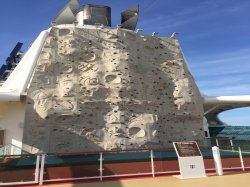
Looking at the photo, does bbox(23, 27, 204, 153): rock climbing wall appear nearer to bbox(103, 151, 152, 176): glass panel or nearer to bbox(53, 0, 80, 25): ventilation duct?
bbox(53, 0, 80, 25): ventilation duct

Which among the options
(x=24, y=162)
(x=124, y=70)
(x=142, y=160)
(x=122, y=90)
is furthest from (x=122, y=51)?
(x=24, y=162)

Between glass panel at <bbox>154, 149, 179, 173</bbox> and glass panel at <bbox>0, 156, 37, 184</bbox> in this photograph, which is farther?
glass panel at <bbox>154, 149, 179, 173</bbox>

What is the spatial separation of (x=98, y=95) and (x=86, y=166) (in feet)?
25.0

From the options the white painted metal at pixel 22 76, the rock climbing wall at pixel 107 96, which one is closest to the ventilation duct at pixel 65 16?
the white painted metal at pixel 22 76

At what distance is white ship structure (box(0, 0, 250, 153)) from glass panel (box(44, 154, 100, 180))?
610 cm

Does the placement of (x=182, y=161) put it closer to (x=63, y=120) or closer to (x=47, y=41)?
(x=63, y=120)

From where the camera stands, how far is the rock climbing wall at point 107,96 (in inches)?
510

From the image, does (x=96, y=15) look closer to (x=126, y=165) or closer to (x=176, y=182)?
(x=126, y=165)

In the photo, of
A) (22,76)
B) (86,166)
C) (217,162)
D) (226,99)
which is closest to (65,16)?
(22,76)

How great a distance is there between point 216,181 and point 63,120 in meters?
8.97

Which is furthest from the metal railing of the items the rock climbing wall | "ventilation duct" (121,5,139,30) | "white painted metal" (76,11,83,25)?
"white painted metal" (76,11,83,25)

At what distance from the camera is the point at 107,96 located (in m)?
14.3

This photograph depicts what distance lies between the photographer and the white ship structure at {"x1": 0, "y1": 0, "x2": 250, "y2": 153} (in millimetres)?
12898

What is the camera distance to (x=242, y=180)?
625 centimetres
